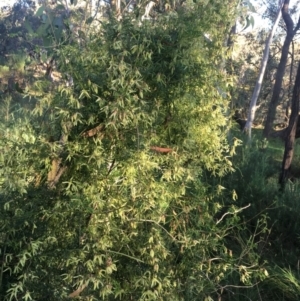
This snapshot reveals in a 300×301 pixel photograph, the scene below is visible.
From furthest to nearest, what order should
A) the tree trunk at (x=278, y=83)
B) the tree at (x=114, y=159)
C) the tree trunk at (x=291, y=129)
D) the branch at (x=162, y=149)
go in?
the tree trunk at (x=278, y=83)
the tree trunk at (x=291, y=129)
the branch at (x=162, y=149)
the tree at (x=114, y=159)

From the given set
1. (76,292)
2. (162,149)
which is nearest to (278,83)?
(162,149)

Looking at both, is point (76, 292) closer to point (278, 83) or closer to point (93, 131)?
point (93, 131)

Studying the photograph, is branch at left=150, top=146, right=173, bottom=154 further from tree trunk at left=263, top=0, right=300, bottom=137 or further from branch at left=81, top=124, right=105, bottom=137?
tree trunk at left=263, top=0, right=300, bottom=137

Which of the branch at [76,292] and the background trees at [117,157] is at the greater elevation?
the background trees at [117,157]

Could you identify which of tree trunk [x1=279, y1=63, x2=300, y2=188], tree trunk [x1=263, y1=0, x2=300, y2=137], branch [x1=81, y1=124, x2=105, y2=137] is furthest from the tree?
tree trunk [x1=263, y1=0, x2=300, y2=137]

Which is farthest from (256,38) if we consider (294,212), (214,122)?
(214,122)

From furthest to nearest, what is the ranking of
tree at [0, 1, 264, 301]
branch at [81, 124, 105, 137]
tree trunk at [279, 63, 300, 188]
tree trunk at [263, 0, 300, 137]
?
tree trunk at [263, 0, 300, 137] < tree trunk at [279, 63, 300, 188] < branch at [81, 124, 105, 137] < tree at [0, 1, 264, 301]

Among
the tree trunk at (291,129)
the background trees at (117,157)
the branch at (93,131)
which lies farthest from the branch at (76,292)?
the tree trunk at (291,129)

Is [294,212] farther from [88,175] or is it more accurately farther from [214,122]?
[88,175]

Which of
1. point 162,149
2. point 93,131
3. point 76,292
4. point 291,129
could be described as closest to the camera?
point 76,292

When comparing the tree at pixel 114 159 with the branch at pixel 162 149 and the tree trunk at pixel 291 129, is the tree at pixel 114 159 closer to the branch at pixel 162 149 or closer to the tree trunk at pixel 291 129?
the branch at pixel 162 149

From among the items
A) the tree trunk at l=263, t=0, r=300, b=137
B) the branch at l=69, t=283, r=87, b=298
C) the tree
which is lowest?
the branch at l=69, t=283, r=87, b=298

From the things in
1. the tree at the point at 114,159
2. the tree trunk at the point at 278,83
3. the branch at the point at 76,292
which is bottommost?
the branch at the point at 76,292

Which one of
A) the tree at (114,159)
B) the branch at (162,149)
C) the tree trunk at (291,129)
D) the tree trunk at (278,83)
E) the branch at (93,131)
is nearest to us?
the tree at (114,159)
